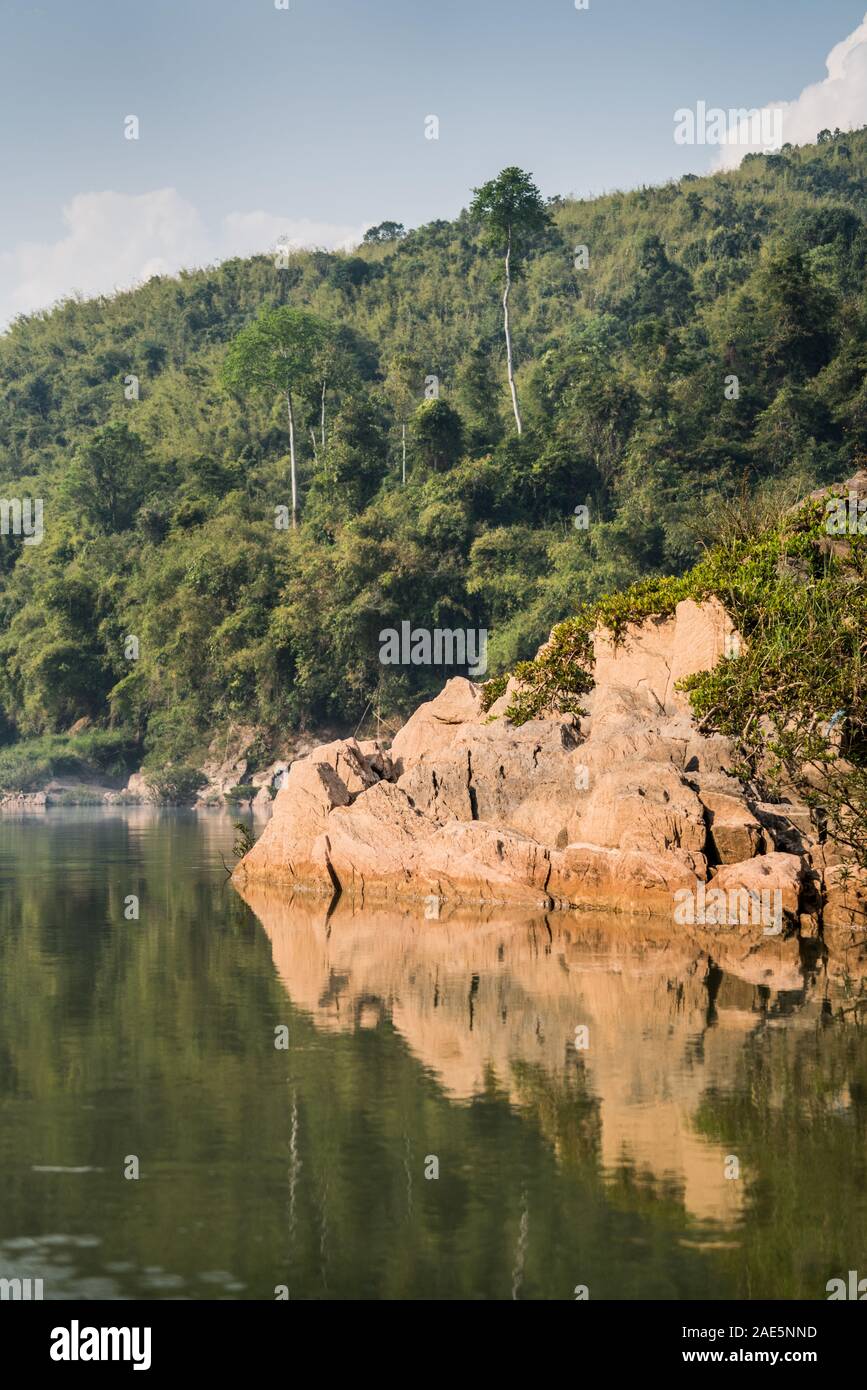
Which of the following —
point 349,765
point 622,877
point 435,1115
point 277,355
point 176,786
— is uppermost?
point 277,355

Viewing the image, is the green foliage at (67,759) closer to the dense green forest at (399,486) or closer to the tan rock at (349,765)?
the dense green forest at (399,486)

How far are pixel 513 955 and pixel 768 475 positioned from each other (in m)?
39.4

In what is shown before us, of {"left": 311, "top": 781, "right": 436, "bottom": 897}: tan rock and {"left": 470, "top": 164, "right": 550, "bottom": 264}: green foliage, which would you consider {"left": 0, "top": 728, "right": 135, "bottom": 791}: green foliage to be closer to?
{"left": 470, "top": 164, "right": 550, "bottom": 264}: green foliage

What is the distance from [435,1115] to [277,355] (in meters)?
56.3

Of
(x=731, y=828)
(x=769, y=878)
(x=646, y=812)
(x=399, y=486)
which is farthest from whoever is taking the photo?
(x=399, y=486)

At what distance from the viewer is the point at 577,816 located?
68.3 ft

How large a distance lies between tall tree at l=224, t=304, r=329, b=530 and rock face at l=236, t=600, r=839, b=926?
40.2 meters

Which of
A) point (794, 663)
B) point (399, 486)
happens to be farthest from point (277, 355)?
point (794, 663)

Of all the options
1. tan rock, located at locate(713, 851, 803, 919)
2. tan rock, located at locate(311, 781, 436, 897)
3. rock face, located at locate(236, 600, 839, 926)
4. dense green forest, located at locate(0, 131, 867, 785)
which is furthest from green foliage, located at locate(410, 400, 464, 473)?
tan rock, located at locate(713, 851, 803, 919)

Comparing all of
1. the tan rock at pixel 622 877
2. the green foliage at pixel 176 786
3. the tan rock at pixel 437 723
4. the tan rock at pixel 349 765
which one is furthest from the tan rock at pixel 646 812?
the green foliage at pixel 176 786

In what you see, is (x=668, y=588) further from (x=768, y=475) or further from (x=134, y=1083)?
(x=768, y=475)

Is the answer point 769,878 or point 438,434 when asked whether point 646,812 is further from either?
point 438,434

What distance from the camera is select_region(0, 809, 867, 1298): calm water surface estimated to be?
795cm

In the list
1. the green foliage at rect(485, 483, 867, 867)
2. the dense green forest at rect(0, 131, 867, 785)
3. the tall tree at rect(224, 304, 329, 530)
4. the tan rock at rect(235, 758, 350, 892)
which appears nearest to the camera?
the green foliage at rect(485, 483, 867, 867)
